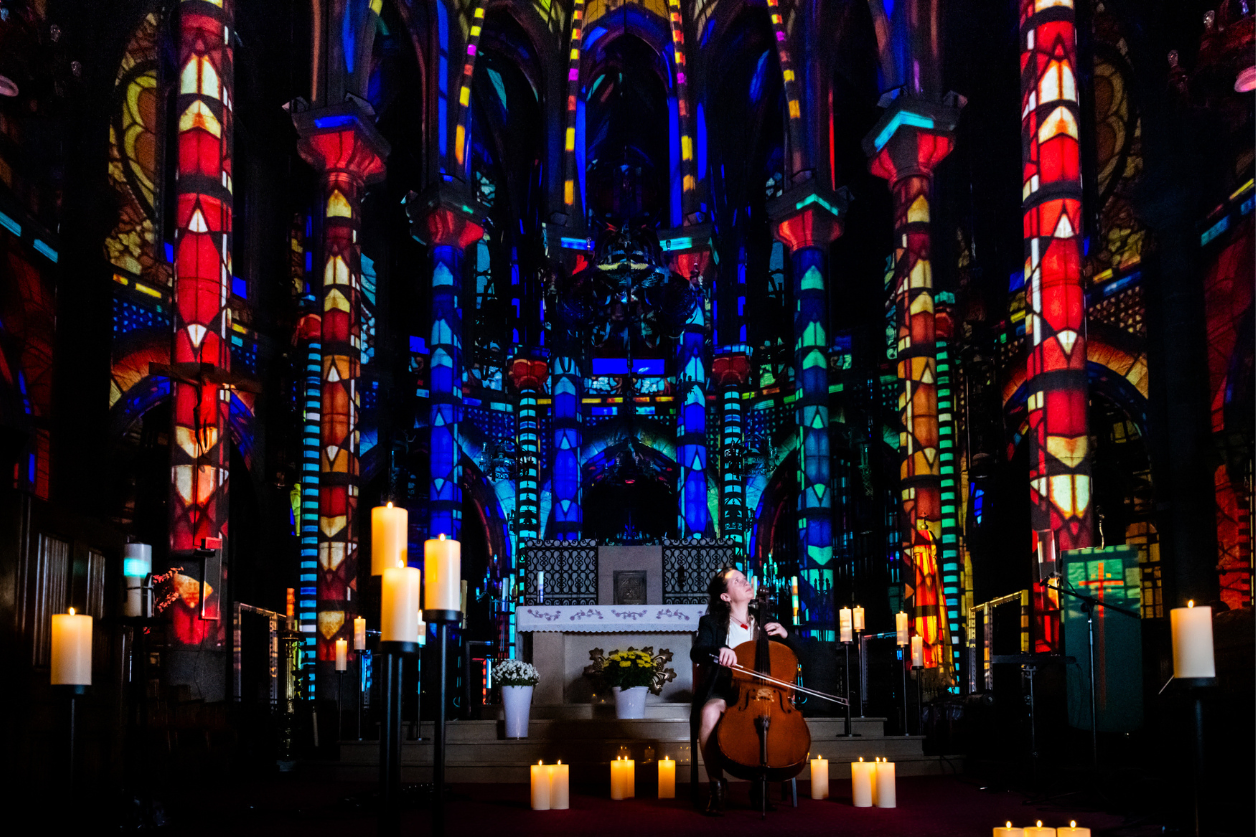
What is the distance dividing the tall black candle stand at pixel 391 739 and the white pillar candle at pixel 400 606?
0.03 meters

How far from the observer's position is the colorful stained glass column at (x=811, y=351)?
19938 millimetres

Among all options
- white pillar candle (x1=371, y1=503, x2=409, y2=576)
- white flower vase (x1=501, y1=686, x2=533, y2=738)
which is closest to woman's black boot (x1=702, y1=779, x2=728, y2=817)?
white flower vase (x1=501, y1=686, x2=533, y2=738)

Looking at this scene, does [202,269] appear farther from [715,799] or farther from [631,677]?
[715,799]

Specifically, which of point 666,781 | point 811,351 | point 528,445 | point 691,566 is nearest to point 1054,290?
point 691,566

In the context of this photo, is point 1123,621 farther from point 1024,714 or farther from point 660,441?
point 660,441

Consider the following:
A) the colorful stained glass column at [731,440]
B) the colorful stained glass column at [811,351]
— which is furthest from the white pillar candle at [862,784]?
the colorful stained glass column at [731,440]

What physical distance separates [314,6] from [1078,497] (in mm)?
13106

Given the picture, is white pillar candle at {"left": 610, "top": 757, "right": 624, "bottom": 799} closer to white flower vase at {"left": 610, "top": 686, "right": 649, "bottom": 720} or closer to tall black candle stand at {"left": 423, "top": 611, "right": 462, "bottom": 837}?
white flower vase at {"left": 610, "top": 686, "right": 649, "bottom": 720}

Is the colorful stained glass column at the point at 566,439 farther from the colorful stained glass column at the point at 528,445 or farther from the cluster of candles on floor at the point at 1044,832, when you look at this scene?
the cluster of candles on floor at the point at 1044,832

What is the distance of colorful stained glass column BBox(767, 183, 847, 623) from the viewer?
65.4ft

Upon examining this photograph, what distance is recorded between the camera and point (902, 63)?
709 inches

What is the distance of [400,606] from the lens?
3.78 metres

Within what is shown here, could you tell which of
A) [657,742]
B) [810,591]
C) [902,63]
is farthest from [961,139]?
[657,742]

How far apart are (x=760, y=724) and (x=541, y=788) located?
148 centimetres
